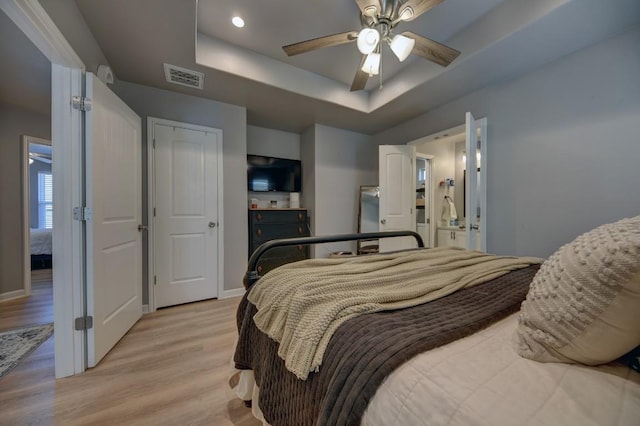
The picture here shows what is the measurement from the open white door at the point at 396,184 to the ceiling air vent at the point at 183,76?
2.38 m

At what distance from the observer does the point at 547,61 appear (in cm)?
212

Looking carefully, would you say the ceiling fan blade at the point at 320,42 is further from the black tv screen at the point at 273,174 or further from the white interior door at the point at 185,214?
the black tv screen at the point at 273,174

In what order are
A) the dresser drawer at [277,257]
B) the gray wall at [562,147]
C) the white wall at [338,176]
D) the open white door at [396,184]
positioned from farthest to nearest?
the white wall at [338,176] < the open white door at [396,184] < the dresser drawer at [277,257] < the gray wall at [562,147]

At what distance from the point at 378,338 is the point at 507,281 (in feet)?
2.66

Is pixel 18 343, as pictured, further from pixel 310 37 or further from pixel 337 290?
pixel 310 37

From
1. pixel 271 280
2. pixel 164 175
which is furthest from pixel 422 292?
pixel 164 175

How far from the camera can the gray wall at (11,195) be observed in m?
Result: 2.92

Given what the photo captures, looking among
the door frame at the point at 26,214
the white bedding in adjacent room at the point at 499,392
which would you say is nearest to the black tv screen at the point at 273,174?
the door frame at the point at 26,214

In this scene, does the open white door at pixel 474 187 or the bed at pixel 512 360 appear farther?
the open white door at pixel 474 187

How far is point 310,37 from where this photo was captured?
7.41 ft

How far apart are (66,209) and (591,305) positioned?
2431mm

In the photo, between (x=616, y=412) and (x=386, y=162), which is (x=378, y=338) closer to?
(x=616, y=412)

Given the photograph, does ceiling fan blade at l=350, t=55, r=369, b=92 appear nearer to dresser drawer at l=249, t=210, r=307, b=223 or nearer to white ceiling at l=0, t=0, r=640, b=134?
white ceiling at l=0, t=0, r=640, b=134

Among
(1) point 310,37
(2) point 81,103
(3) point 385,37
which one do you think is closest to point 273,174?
(1) point 310,37
